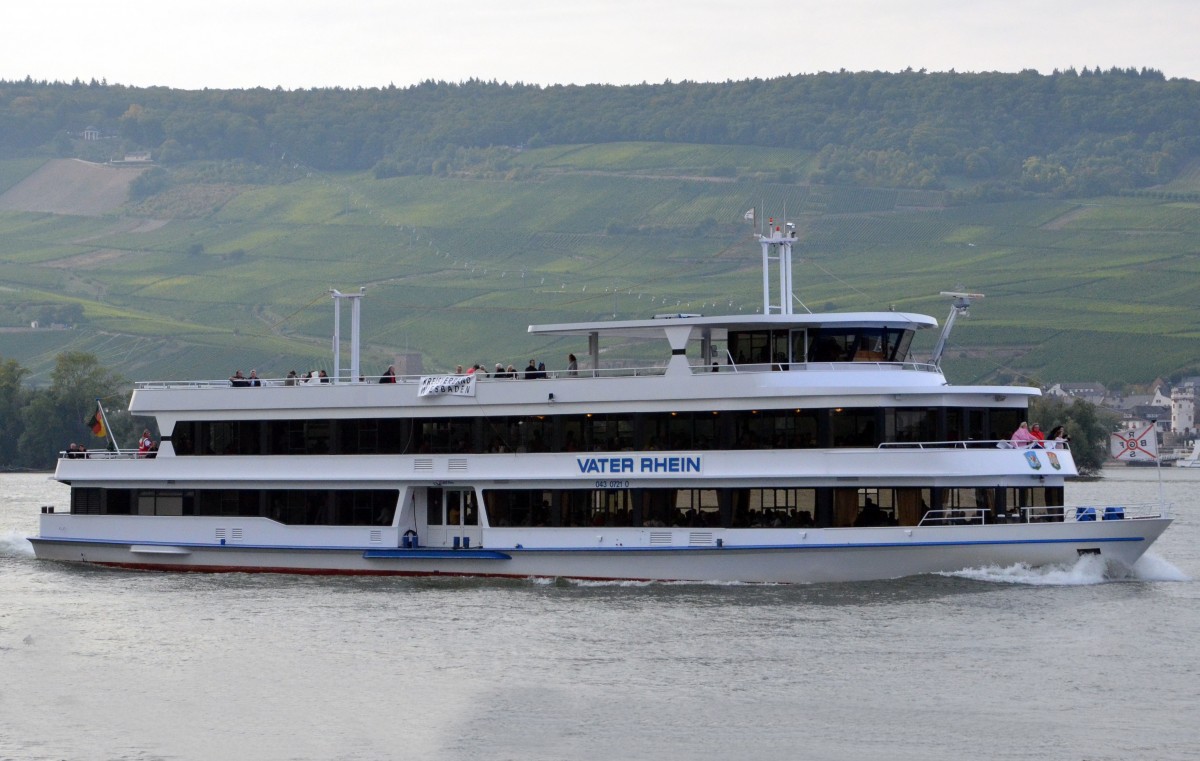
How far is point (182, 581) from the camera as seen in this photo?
34.5 m

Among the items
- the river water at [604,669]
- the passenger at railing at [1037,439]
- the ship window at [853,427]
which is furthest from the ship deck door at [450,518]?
the passenger at railing at [1037,439]

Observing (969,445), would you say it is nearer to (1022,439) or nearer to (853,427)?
(1022,439)

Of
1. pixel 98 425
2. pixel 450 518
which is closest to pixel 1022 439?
pixel 450 518

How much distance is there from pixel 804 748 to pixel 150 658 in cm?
1083

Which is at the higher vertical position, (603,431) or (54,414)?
(603,431)

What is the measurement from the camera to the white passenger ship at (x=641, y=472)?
30141mm

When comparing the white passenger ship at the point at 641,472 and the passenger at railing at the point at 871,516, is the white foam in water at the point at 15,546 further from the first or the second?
the passenger at railing at the point at 871,516

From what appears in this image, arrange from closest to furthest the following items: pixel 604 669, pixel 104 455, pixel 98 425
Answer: pixel 604 669 → pixel 104 455 → pixel 98 425

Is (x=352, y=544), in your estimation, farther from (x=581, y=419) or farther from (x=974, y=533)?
(x=974, y=533)

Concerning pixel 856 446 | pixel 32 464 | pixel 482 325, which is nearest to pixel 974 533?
pixel 856 446

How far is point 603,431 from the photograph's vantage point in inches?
1271

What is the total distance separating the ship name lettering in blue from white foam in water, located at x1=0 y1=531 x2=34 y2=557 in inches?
612

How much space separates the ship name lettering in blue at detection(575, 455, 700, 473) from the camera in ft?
103

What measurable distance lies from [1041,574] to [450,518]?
11098 mm
